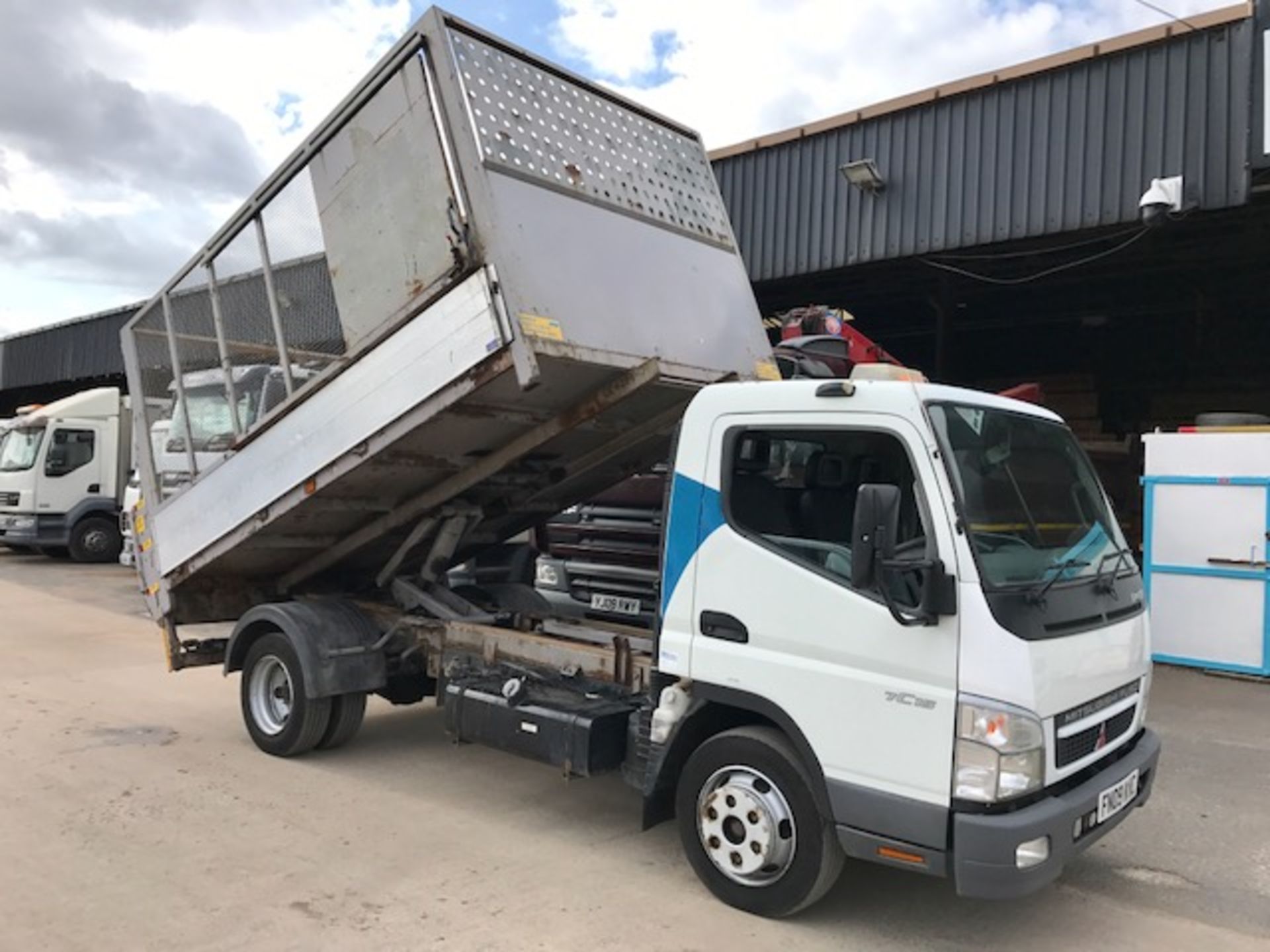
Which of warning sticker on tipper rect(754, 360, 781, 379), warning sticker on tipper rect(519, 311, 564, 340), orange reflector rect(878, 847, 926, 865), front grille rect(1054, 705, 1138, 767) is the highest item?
warning sticker on tipper rect(519, 311, 564, 340)

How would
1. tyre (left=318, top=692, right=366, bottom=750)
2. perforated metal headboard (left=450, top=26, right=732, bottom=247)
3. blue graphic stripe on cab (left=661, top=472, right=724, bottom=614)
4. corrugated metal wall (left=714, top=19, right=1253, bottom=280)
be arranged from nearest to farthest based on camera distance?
blue graphic stripe on cab (left=661, top=472, right=724, bottom=614)
perforated metal headboard (left=450, top=26, right=732, bottom=247)
tyre (left=318, top=692, right=366, bottom=750)
corrugated metal wall (left=714, top=19, right=1253, bottom=280)

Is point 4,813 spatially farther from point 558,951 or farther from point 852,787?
point 852,787

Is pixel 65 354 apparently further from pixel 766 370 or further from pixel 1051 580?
pixel 1051 580

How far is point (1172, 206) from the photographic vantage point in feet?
27.2

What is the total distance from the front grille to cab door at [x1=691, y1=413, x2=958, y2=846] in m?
0.45

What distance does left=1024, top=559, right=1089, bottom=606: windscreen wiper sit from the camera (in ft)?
11.3

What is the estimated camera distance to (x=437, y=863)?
14.6 ft

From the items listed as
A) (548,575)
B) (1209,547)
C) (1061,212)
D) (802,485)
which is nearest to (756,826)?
(802,485)

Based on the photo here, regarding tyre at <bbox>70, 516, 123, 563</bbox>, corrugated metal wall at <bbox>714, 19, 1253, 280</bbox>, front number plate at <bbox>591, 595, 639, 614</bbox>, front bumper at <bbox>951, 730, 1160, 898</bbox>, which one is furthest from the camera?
tyre at <bbox>70, 516, 123, 563</bbox>

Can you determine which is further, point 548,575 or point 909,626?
point 548,575

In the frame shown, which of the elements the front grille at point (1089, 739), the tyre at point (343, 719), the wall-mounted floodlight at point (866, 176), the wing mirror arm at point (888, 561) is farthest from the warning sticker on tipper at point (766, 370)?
the wall-mounted floodlight at point (866, 176)

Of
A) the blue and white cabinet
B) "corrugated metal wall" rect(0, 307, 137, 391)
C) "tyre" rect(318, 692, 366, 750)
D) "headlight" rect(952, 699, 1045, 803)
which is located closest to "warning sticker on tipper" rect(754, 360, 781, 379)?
"headlight" rect(952, 699, 1045, 803)

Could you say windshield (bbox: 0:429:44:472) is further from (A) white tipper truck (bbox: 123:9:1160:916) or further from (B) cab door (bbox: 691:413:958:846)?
(B) cab door (bbox: 691:413:958:846)

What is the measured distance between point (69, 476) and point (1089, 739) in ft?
61.5
